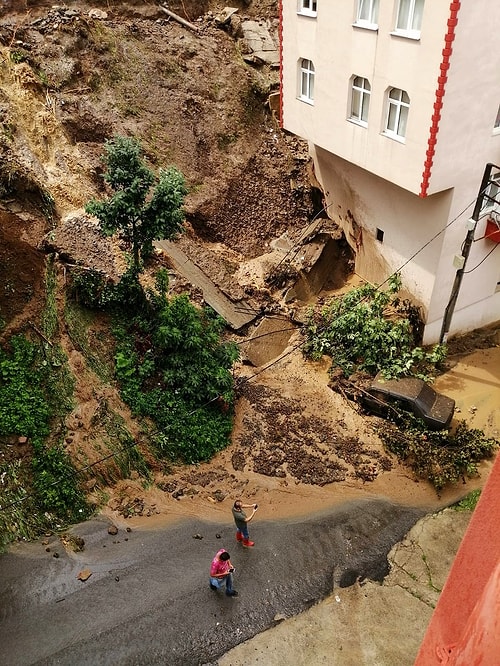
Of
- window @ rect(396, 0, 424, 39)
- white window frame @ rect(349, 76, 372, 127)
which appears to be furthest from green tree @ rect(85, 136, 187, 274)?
window @ rect(396, 0, 424, 39)

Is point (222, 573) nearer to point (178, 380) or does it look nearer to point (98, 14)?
point (178, 380)

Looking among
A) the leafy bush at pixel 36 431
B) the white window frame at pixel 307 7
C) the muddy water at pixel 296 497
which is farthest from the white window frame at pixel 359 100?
the leafy bush at pixel 36 431

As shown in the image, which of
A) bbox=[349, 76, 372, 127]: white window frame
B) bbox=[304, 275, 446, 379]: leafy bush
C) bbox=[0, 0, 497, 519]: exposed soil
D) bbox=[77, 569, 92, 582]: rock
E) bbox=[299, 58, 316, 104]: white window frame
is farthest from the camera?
bbox=[299, 58, 316, 104]: white window frame

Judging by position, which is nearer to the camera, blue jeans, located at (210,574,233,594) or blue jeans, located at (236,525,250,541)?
blue jeans, located at (210,574,233,594)

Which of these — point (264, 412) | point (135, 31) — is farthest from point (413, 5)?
point (135, 31)

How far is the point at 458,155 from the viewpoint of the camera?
12.6 m

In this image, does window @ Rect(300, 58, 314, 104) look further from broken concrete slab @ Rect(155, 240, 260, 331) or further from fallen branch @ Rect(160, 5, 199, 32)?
fallen branch @ Rect(160, 5, 199, 32)

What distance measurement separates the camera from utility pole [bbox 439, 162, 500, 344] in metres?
12.9

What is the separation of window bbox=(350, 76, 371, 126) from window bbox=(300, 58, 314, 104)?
79.5 inches

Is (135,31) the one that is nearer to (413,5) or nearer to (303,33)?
(303,33)

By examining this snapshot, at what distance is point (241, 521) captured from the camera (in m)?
10.2

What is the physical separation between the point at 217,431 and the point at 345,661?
225 inches

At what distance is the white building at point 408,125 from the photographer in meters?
Answer: 11.3

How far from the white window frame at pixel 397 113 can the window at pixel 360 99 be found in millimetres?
831
